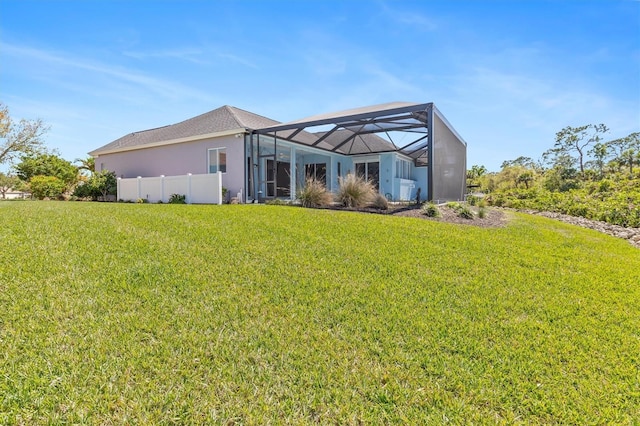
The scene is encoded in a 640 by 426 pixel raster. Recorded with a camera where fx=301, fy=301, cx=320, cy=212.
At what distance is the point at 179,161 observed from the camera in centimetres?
1505

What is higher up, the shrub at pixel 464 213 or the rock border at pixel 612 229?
the shrub at pixel 464 213

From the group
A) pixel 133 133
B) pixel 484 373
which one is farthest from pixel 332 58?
pixel 133 133

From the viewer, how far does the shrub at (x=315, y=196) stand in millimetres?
10297

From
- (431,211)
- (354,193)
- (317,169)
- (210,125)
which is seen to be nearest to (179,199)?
(210,125)

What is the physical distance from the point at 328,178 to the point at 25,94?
14.4 meters

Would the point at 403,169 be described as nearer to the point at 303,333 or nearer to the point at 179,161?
the point at 179,161

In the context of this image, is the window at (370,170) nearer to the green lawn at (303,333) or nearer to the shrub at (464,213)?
the shrub at (464,213)

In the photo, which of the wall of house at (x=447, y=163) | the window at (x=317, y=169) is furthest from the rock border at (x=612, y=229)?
the window at (x=317, y=169)

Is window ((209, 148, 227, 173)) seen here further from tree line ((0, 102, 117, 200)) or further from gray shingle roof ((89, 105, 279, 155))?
tree line ((0, 102, 117, 200))

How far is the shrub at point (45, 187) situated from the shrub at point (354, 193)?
1632 cm

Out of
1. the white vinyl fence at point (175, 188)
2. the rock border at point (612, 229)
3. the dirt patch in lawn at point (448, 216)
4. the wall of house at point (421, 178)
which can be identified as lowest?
the rock border at point (612, 229)

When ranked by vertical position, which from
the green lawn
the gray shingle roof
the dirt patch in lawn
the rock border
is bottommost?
the green lawn

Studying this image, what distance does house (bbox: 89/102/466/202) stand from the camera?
11.6 metres

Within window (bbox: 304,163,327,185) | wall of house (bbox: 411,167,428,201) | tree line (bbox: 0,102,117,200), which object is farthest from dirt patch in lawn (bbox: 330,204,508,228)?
tree line (bbox: 0,102,117,200)
